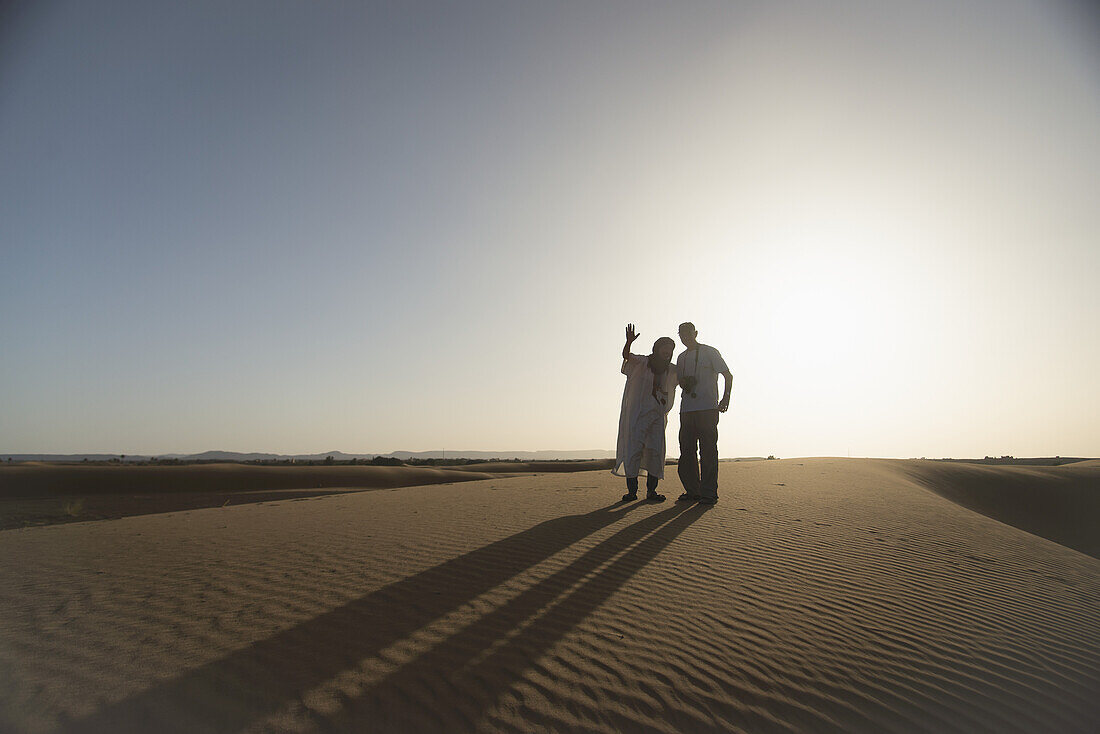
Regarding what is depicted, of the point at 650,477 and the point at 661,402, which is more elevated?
the point at 661,402

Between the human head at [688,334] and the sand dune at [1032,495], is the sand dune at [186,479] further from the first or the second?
the sand dune at [1032,495]

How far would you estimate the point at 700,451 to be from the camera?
27.7 ft

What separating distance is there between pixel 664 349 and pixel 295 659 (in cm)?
657

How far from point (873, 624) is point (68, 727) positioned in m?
4.72

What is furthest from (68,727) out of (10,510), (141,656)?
(10,510)

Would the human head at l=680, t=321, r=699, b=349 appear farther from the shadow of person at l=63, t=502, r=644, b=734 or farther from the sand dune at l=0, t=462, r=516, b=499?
the sand dune at l=0, t=462, r=516, b=499

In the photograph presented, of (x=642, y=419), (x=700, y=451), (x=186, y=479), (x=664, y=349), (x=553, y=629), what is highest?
(x=664, y=349)

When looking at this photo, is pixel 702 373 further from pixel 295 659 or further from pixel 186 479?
pixel 186 479

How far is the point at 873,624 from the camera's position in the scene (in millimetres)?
3902

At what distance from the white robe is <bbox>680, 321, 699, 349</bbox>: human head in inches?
16.7

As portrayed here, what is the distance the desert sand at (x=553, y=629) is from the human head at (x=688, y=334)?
2.79 metres

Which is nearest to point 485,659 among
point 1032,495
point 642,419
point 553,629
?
point 553,629

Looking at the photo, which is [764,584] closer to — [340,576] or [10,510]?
[340,576]

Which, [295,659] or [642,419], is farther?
[642,419]
